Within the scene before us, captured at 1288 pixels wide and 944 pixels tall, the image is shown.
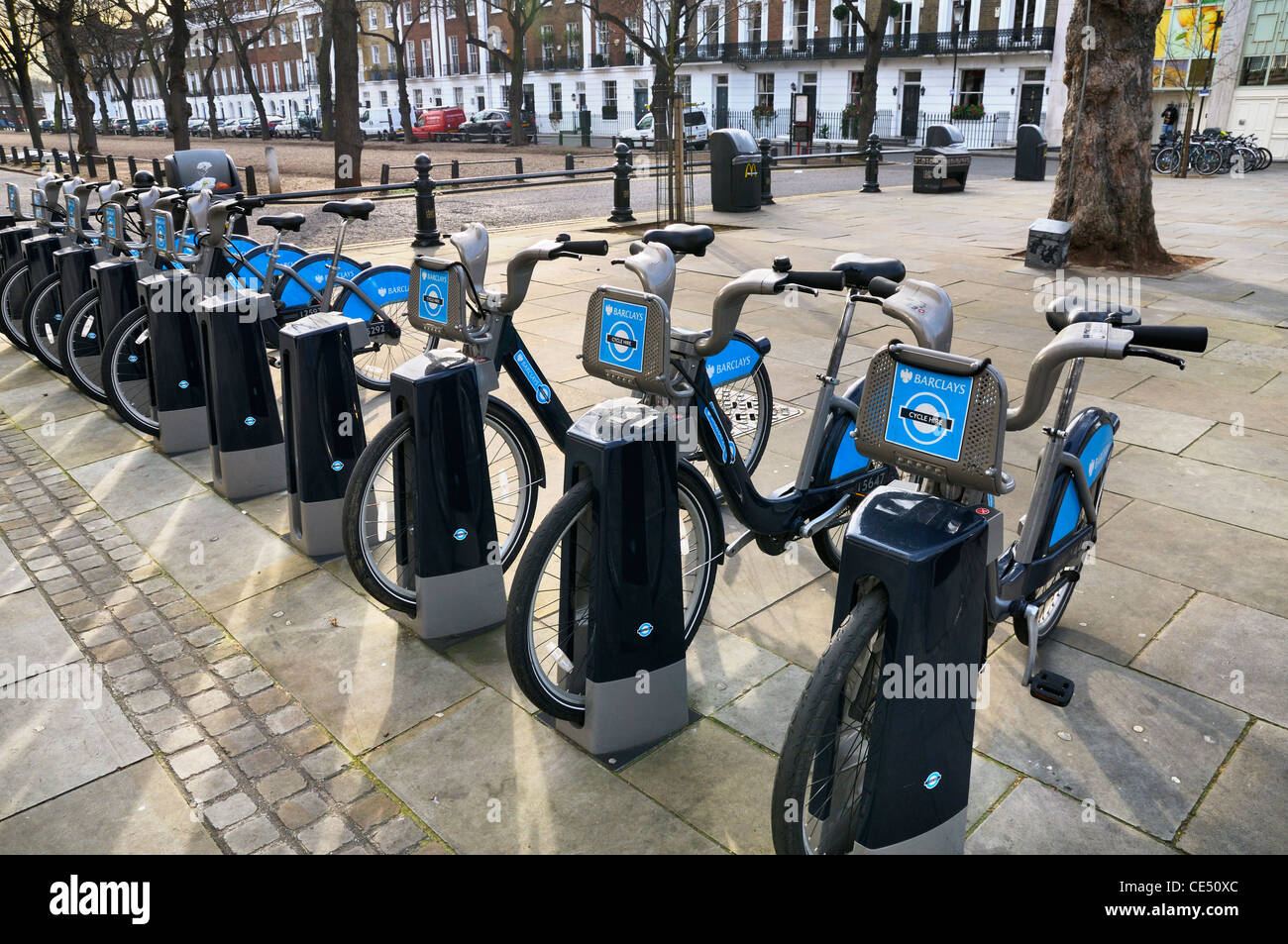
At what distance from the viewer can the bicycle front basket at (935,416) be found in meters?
2.18

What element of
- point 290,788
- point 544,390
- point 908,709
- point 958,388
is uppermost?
point 958,388

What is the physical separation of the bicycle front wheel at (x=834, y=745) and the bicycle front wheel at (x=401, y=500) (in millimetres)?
1788

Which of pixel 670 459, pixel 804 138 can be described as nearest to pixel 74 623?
pixel 670 459

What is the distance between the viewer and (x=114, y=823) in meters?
2.78

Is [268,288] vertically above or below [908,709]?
above

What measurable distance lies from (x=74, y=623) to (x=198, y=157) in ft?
31.9

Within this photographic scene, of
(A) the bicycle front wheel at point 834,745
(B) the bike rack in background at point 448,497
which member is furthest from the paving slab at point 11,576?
(A) the bicycle front wheel at point 834,745

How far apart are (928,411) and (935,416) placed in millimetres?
Result: 21

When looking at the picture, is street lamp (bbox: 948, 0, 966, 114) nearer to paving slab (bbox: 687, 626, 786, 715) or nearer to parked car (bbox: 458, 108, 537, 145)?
parked car (bbox: 458, 108, 537, 145)

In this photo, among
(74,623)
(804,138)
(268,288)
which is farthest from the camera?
(804,138)

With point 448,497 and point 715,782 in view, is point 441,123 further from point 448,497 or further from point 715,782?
point 715,782

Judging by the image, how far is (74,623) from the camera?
3.90 meters
